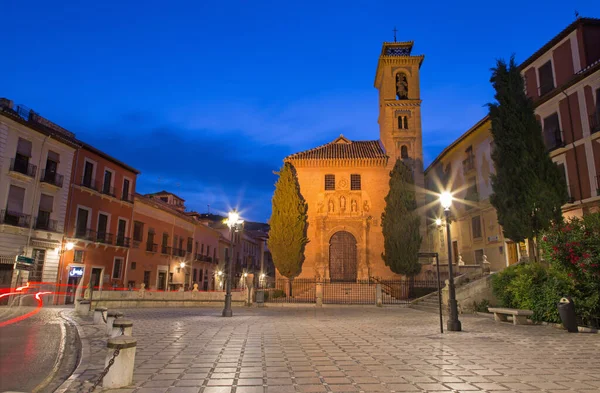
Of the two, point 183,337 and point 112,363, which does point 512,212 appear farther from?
point 112,363

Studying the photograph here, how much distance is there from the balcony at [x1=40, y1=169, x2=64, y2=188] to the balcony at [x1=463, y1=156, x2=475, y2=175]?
92.2ft

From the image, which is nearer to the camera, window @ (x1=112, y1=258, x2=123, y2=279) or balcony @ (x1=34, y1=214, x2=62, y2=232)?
balcony @ (x1=34, y1=214, x2=62, y2=232)

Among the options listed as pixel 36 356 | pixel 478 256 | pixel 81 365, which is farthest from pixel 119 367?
pixel 478 256

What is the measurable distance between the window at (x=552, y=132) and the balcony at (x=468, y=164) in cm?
708

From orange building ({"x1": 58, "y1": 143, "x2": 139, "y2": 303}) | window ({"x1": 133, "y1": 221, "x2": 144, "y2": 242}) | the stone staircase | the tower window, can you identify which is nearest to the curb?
the stone staircase

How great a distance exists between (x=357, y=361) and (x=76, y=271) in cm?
2379

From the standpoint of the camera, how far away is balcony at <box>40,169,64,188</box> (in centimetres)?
2325

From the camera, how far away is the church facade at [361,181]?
30109 millimetres

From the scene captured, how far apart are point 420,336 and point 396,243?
60.7 feet

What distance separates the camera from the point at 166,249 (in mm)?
35000

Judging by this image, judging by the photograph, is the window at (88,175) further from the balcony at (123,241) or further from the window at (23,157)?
the balcony at (123,241)

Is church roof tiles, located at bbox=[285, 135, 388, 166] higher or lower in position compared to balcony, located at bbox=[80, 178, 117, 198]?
A: higher

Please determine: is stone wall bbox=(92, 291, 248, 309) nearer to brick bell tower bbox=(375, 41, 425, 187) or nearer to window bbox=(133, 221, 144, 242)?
window bbox=(133, 221, 144, 242)

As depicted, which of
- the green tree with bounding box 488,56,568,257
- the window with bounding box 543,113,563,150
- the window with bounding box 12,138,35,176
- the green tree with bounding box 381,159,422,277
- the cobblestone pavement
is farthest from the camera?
the green tree with bounding box 381,159,422,277
